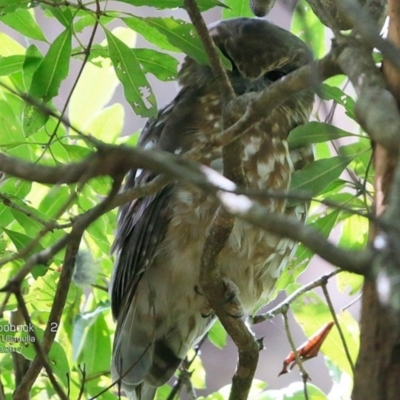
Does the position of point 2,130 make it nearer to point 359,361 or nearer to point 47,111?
point 47,111

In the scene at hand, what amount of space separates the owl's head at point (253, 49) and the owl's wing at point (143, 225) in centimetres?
17

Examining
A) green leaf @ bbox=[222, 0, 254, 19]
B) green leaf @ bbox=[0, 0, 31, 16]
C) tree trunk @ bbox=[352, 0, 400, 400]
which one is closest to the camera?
tree trunk @ bbox=[352, 0, 400, 400]

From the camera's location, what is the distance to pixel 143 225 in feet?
6.03

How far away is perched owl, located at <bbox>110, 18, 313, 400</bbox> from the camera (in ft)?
5.95

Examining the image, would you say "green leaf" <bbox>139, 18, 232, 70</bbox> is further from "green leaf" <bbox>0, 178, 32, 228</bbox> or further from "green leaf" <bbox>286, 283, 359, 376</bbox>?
"green leaf" <bbox>286, 283, 359, 376</bbox>

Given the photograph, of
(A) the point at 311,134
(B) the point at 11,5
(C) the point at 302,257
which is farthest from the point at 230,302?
(B) the point at 11,5

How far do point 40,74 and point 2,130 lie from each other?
0.23m

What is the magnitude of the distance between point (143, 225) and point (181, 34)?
644mm

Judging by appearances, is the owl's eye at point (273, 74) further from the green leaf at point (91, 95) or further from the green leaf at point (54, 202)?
the green leaf at point (54, 202)

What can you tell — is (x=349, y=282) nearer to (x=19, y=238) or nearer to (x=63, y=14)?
(x=19, y=238)

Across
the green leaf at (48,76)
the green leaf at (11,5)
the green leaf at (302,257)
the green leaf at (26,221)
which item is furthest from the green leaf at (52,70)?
the green leaf at (302,257)

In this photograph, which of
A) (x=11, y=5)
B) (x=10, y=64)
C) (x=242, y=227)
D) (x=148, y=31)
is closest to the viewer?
(x=11, y=5)

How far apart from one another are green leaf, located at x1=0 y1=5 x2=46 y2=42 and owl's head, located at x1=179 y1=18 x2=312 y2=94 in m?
0.64

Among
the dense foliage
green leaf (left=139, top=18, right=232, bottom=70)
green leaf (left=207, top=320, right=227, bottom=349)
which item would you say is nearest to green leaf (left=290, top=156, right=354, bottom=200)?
the dense foliage
